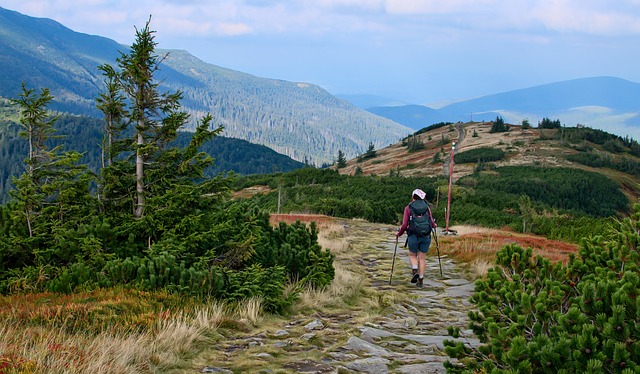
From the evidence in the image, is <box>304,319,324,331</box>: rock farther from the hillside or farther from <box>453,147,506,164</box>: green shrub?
<box>453,147,506,164</box>: green shrub

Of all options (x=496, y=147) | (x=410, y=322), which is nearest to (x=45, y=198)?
(x=410, y=322)

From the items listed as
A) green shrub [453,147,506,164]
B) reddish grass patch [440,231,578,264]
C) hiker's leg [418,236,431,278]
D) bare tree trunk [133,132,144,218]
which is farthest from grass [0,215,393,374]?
green shrub [453,147,506,164]

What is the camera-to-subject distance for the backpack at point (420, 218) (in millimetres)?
9680

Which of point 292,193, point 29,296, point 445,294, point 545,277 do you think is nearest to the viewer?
point 545,277

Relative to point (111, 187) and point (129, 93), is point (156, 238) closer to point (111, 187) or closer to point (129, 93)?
point (111, 187)

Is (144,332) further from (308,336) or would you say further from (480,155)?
(480,155)

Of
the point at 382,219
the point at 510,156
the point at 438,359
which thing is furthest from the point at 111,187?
the point at 510,156

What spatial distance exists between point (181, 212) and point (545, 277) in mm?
5139

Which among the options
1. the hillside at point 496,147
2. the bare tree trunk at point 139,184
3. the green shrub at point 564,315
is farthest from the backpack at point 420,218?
the hillside at point 496,147

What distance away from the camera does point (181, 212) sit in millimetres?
7574

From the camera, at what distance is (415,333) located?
636 centimetres

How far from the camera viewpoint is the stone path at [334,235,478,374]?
501cm

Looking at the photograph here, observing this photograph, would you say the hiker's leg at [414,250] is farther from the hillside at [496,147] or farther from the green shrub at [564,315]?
the hillside at [496,147]

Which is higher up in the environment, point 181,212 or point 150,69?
point 150,69
